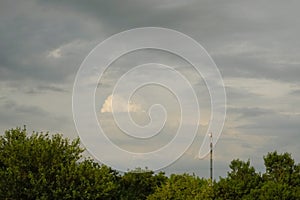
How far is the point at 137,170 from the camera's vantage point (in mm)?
100062

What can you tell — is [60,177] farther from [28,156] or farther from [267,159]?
[267,159]

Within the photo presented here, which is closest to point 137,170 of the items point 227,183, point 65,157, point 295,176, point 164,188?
point 164,188

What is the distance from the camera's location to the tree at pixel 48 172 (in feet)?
203

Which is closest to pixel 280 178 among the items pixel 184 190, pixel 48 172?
pixel 184 190

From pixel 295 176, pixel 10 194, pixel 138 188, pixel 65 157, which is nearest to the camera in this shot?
pixel 10 194

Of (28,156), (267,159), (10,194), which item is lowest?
(10,194)

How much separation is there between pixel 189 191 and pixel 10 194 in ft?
96.3

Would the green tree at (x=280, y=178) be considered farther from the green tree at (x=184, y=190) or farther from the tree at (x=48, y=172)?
the tree at (x=48, y=172)

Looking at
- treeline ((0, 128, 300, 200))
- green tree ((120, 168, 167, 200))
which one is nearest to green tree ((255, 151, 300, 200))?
treeline ((0, 128, 300, 200))

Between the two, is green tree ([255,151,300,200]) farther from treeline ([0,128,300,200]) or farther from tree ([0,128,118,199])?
tree ([0,128,118,199])

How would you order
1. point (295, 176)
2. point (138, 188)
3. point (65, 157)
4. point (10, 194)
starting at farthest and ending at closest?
point (138, 188) < point (295, 176) < point (65, 157) < point (10, 194)

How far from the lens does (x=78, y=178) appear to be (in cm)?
6406

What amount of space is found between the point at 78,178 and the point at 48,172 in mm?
3139

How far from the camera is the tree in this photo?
203ft
